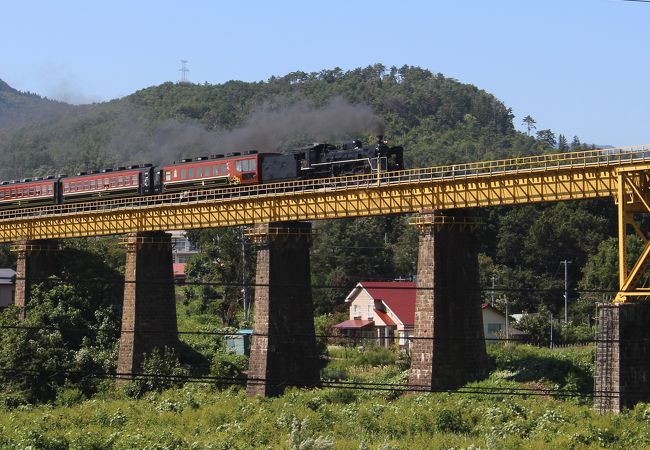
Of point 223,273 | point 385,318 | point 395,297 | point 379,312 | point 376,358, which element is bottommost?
point 376,358

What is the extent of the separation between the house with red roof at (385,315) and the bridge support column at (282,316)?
18.7 m

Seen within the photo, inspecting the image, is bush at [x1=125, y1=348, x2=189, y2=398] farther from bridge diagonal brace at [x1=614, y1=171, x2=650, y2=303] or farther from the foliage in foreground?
bridge diagonal brace at [x1=614, y1=171, x2=650, y2=303]

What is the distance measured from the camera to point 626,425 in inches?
1462

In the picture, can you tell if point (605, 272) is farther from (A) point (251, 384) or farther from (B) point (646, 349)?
(B) point (646, 349)

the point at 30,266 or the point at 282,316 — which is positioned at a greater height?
the point at 30,266

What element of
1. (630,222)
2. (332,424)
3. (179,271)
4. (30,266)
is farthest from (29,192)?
(179,271)

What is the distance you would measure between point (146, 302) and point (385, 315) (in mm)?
20032

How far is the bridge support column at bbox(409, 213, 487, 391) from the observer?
154ft

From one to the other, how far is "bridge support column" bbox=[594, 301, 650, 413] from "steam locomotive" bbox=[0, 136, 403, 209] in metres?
16.2

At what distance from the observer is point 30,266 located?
68.5m

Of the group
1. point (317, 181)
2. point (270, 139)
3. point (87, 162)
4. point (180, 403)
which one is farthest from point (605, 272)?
point (87, 162)

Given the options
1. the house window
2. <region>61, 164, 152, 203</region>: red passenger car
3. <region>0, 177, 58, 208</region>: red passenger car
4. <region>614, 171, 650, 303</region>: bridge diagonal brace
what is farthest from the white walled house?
<region>614, 171, 650, 303</region>: bridge diagonal brace

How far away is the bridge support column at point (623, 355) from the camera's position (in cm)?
3753

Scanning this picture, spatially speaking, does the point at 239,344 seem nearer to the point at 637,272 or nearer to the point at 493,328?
the point at 493,328
